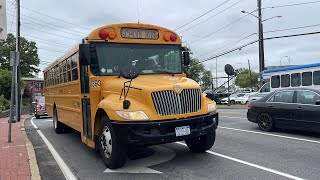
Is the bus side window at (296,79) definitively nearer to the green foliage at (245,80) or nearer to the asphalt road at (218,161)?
the asphalt road at (218,161)

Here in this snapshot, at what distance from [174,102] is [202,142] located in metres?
1.73

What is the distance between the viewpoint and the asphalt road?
21.4 feet

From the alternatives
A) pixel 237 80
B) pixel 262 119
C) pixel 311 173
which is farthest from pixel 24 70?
pixel 311 173

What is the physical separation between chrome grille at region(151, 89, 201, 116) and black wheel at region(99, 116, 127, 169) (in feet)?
3.26

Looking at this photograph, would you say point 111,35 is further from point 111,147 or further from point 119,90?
point 111,147

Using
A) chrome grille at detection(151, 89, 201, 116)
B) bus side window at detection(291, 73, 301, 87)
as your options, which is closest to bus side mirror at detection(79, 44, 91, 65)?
chrome grille at detection(151, 89, 201, 116)

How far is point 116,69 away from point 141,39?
0.96 meters

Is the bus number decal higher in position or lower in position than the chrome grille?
higher

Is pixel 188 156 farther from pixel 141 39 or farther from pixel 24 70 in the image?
pixel 24 70

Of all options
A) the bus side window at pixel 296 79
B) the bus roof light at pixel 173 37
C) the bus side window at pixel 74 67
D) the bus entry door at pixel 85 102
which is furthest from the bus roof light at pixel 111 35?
the bus side window at pixel 296 79

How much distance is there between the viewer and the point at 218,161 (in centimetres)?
746

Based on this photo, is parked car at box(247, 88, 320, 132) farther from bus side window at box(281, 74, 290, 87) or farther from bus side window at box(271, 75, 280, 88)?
bus side window at box(271, 75, 280, 88)

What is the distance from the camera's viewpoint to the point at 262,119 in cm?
1208

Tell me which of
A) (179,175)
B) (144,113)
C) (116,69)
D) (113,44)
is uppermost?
(113,44)
